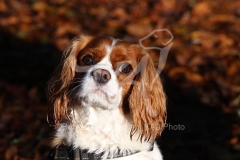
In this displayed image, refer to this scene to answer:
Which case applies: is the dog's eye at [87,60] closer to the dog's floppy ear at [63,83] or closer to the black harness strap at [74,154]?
the dog's floppy ear at [63,83]

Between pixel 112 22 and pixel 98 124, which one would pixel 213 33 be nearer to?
pixel 112 22

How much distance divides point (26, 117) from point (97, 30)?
2228 millimetres

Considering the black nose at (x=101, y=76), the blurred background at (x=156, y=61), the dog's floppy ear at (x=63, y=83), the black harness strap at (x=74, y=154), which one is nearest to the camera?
the black nose at (x=101, y=76)

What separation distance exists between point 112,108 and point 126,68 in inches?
13.9

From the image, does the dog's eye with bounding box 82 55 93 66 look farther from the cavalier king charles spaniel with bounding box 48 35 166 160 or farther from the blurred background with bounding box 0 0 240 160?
the blurred background with bounding box 0 0 240 160

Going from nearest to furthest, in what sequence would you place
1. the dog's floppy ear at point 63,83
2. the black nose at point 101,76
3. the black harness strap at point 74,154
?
the black nose at point 101,76 → the black harness strap at point 74,154 → the dog's floppy ear at point 63,83

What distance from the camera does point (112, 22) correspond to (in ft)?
29.6

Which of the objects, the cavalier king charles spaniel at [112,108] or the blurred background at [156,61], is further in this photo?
the blurred background at [156,61]

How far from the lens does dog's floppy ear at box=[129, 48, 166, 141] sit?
4.97 m

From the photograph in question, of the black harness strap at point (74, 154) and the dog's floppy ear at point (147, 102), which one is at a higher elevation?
the dog's floppy ear at point (147, 102)

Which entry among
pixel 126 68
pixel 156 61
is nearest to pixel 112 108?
pixel 126 68

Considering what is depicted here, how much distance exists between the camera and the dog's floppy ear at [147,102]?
16.3 feet

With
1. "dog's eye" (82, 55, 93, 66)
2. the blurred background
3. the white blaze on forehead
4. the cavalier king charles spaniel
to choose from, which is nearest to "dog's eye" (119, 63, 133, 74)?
the cavalier king charles spaniel

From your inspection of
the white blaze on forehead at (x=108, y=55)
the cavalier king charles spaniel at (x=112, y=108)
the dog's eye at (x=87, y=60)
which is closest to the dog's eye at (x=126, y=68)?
the cavalier king charles spaniel at (x=112, y=108)
